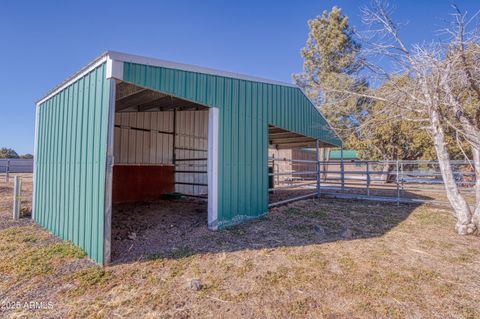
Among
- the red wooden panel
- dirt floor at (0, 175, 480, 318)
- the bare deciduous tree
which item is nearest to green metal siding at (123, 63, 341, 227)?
dirt floor at (0, 175, 480, 318)

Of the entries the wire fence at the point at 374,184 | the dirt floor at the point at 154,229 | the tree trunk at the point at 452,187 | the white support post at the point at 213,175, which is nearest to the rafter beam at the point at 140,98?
the white support post at the point at 213,175

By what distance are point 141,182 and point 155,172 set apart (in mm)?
561

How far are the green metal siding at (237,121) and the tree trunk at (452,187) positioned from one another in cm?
299

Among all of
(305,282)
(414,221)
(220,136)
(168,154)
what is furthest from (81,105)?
(414,221)

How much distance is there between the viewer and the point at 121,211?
5523 millimetres

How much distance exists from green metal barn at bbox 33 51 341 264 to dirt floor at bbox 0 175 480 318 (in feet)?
1.47

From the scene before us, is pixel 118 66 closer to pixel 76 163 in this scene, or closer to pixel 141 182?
pixel 76 163

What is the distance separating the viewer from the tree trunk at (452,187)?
4.14m

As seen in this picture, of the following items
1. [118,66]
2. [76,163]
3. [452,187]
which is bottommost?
[452,187]

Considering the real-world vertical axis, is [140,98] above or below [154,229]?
above

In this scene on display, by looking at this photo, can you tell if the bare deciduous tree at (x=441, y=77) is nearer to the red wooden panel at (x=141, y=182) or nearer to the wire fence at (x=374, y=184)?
the wire fence at (x=374, y=184)

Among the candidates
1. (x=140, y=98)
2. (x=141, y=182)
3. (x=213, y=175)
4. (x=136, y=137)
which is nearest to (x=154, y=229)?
(x=213, y=175)

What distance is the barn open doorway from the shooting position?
397 cm

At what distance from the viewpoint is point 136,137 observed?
723 centimetres
